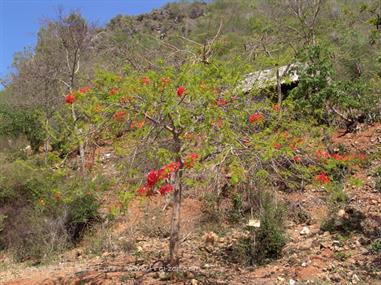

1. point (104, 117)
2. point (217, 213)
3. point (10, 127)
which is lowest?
point (217, 213)

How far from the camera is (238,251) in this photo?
775 cm

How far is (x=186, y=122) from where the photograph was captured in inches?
229

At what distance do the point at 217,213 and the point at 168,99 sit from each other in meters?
4.99

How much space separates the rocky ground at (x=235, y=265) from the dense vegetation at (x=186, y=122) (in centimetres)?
44

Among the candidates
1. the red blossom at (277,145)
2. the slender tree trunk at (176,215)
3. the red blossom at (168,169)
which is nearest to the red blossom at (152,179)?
the red blossom at (168,169)

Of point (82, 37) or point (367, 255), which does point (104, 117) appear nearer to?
point (367, 255)

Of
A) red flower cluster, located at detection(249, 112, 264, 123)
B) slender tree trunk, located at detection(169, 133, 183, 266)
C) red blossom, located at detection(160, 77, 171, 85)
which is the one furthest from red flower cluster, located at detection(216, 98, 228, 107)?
red blossom, located at detection(160, 77, 171, 85)

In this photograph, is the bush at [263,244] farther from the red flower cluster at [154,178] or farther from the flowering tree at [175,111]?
the red flower cluster at [154,178]

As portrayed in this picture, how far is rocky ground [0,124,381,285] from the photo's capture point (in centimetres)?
664

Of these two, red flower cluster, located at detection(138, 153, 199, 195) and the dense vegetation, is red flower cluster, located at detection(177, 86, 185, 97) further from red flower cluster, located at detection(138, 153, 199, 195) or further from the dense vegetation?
red flower cluster, located at detection(138, 153, 199, 195)

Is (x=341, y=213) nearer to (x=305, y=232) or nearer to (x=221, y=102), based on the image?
(x=305, y=232)

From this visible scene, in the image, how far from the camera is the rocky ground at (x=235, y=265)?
6.64m

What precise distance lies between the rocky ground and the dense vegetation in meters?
0.44

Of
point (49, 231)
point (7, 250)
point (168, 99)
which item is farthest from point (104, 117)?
point (7, 250)
